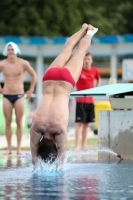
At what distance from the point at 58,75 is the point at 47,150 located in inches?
43.5

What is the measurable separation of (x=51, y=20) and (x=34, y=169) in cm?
3098

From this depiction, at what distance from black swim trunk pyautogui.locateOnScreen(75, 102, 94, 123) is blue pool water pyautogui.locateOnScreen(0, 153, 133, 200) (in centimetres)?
373

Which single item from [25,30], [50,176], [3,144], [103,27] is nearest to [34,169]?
[50,176]

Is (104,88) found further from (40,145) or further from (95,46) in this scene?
(95,46)

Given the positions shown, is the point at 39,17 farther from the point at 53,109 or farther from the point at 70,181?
the point at 70,181

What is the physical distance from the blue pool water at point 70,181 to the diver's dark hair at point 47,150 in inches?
8.2

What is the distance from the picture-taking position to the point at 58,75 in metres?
8.70

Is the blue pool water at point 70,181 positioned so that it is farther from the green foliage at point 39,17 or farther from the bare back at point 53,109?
the green foliage at point 39,17

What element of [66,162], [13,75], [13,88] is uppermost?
[13,75]

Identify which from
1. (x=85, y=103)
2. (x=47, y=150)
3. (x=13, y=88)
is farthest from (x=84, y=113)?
(x=47, y=150)

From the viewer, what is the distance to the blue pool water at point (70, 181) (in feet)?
21.3

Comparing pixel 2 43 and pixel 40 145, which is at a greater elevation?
pixel 2 43

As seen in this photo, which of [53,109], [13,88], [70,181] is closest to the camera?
[70,181]

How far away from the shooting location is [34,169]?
8469 millimetres
